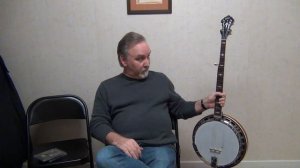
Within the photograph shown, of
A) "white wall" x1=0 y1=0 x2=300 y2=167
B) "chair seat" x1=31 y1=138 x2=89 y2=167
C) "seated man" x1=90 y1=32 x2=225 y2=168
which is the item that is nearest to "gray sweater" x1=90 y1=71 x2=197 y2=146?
"seated man" x1=90 y1=32 x2=225 y2=168

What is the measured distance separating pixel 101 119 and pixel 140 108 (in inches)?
9.5

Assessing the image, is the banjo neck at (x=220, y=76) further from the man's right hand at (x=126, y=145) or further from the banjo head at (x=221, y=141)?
the man's right hand at (x=126, y=145)

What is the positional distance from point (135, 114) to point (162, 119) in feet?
0.55

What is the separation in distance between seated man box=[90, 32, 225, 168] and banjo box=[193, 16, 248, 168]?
0.09 meters

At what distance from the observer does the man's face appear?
71.6 inches

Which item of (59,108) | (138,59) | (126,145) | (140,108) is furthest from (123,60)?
(59,108)

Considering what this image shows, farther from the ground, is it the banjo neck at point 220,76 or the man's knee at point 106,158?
the banjo neck at point 220,76

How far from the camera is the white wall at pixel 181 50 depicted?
7.35ft

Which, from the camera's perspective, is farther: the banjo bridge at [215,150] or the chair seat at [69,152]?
the chair seat at [69,152]

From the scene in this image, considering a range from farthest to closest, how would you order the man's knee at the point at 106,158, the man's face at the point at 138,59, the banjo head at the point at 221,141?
the man's face at the point at 138,59 < the banjo head at the point at 221,141 < the man's knee at the point at 106,158

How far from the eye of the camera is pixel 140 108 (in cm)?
183

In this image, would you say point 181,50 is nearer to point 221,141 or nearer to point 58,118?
point 221,141

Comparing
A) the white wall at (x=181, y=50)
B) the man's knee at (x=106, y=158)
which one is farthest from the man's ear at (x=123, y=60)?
the man's knee at (x=106, y=158)

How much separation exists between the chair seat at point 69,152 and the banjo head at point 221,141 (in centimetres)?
74
